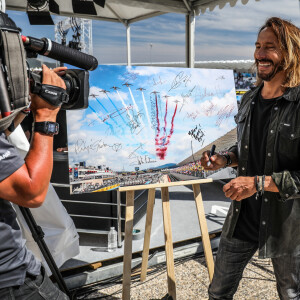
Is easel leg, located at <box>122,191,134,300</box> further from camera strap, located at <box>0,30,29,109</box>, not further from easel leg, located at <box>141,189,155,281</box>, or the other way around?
camera strap, located at <box>0,30,29,109</box>

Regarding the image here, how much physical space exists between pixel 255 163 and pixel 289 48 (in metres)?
0.54

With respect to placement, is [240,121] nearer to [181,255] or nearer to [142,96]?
[142,96]

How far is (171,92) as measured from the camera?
238 cm

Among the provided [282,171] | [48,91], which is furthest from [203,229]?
[48,91]

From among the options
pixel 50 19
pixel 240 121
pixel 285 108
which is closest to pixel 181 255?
pixel 240 121

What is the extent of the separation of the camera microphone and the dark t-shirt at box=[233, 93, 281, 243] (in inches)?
32.6

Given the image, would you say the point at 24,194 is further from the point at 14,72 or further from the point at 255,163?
the point at 255,163

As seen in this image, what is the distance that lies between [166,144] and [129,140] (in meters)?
0.28

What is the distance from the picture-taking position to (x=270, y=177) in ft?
4.37

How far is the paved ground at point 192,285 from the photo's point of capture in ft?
7.60

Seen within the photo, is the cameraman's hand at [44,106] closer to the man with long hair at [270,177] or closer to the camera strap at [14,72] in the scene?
the camera strap at [14,72]

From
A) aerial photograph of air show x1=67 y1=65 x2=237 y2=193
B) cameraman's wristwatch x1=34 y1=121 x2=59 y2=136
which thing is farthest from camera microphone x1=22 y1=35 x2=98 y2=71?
aerial photograph of air show x1=67 y1=65 x2=237 y2=193

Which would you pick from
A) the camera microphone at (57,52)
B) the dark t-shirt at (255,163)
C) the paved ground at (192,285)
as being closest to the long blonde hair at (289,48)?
the dark t-shirt at (255,163)
